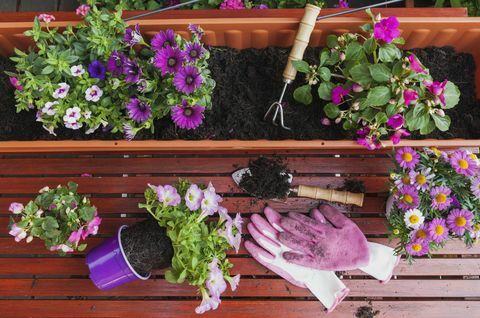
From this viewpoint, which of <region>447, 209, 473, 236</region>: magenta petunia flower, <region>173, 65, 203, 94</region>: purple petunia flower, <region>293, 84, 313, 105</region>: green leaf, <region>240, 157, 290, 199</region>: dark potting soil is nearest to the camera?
<region>173, 65, 203, 94</region>: purple petunia flower

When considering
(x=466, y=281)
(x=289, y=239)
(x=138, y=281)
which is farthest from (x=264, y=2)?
(x=466, y=281)

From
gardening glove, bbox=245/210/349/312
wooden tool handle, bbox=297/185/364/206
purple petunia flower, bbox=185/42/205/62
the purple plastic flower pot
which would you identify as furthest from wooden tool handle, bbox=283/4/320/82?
the purple plastic flower pot

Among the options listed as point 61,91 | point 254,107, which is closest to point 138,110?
point 61,91

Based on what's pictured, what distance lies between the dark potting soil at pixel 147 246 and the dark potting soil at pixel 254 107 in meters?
0.29

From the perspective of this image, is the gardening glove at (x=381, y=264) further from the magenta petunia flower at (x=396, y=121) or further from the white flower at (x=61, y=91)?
the white flower at (x=61, y=91)

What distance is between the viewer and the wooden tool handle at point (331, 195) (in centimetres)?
144

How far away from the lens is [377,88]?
3.93 feet

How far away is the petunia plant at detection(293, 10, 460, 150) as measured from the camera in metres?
1.20

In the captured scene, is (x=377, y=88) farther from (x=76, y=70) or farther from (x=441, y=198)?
→ (x=76, y=70)

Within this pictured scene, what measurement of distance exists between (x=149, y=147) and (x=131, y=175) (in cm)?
19

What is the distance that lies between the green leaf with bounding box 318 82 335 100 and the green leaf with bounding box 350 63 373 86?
0.29 feet

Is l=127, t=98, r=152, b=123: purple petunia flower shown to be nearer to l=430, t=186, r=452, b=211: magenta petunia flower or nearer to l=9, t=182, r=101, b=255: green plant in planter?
l=9, t=182, r=101, b=255: green plant in planter

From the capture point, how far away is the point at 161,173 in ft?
4.86

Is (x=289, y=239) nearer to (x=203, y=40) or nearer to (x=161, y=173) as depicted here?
(x=161, y=173)
